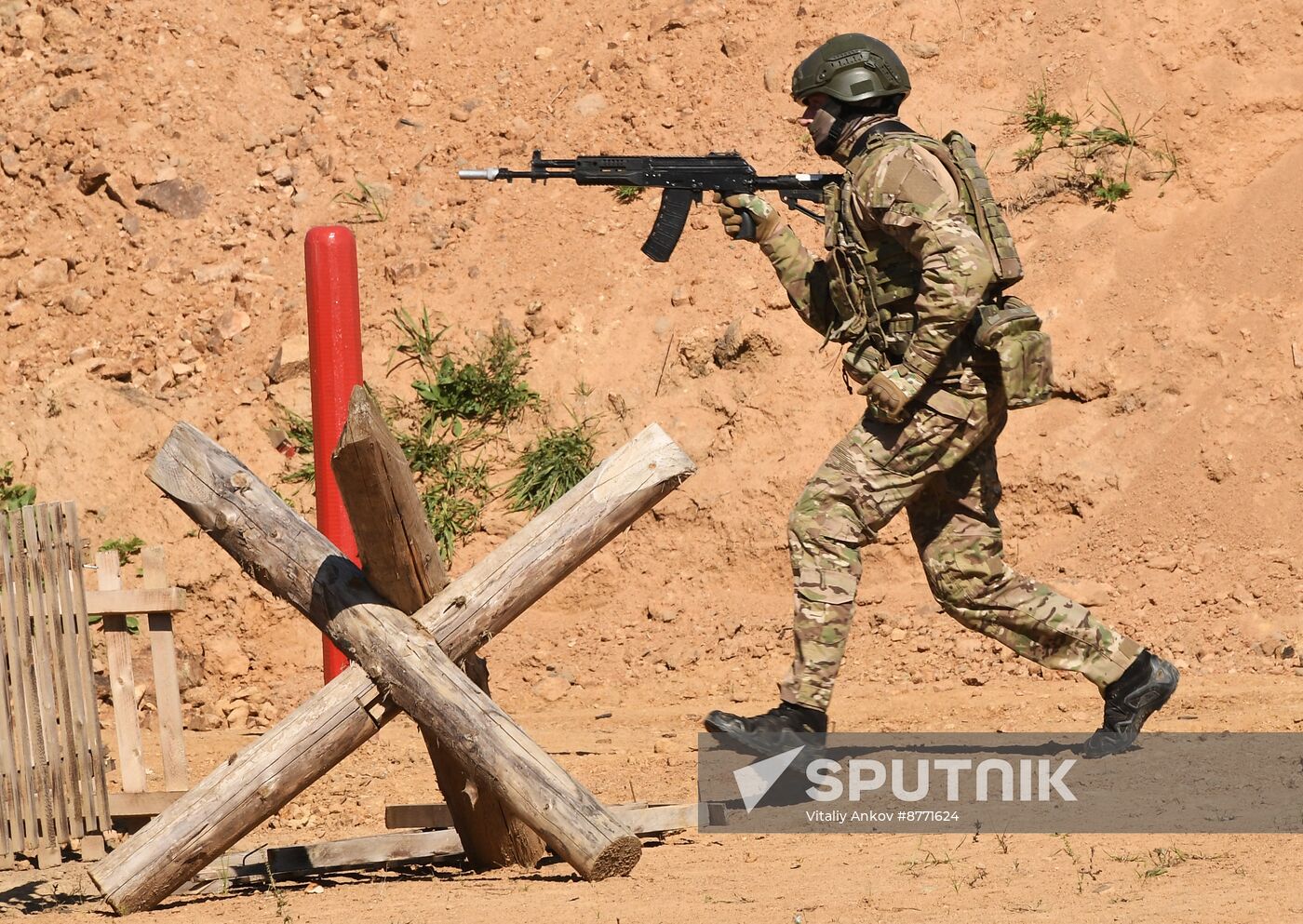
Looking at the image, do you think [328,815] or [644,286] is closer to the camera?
[328,815]

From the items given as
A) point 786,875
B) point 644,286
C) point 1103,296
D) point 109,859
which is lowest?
point 786,875

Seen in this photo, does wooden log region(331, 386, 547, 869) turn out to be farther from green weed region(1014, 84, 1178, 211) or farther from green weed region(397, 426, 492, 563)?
green weed region(1014, 84, 1178, 211)

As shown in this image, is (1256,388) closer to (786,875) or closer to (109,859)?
(786,875)

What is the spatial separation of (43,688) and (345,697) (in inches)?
61.1

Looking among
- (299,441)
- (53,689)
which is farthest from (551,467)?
(53,689)

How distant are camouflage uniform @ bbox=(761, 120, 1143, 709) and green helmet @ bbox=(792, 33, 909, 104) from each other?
0.12m

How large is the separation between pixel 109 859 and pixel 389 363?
491 cm

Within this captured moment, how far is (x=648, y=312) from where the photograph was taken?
8.97 metres

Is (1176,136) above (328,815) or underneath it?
above

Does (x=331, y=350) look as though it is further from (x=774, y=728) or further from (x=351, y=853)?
(x=774, y=728)

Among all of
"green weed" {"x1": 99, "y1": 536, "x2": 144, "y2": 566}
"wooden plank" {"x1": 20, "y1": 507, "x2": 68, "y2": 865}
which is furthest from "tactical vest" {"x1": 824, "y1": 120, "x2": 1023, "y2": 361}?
"green weed" {"x1": 99, "y1": 536, "x2": 144, "y2": 566}

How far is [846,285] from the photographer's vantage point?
534 cm

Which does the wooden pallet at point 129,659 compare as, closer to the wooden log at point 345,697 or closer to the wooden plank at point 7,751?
the wooden plank at point 7,751

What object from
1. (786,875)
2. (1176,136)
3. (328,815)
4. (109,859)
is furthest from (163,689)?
(1176,136)
